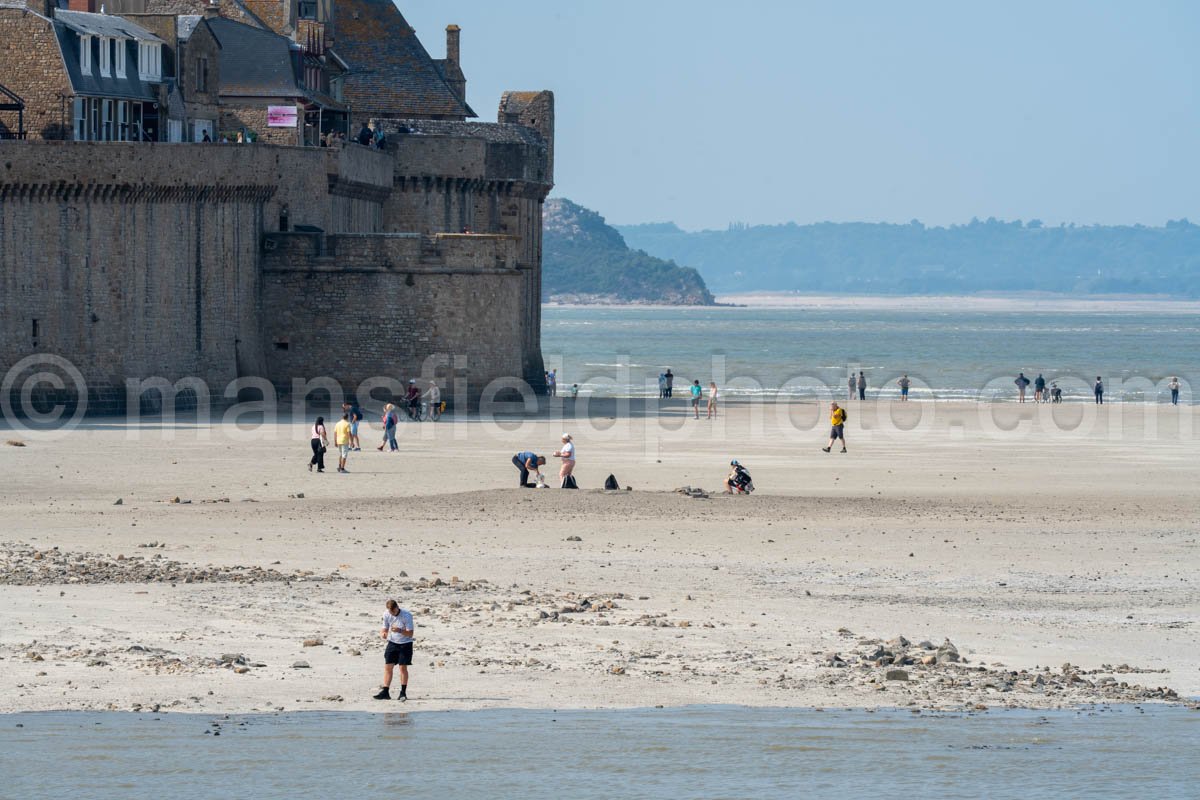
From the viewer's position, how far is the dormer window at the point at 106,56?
50.3 m

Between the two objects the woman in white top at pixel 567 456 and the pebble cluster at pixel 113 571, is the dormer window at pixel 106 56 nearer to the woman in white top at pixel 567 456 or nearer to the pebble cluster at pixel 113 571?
the woman in white top at pixel 567 456

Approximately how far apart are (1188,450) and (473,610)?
25.9 meters

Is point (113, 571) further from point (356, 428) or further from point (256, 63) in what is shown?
point (256, 63)

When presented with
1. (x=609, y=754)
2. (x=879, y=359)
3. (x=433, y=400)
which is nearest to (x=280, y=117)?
(x=433, y=400)

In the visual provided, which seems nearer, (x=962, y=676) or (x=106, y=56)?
(x=962, y=676)

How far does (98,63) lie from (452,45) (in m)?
20.4

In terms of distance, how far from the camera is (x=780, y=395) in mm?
70438

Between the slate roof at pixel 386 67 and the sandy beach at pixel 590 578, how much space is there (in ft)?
83.6

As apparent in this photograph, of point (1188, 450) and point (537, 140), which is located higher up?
point (537, 140)

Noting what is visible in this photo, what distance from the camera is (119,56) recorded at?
5103 centimetres

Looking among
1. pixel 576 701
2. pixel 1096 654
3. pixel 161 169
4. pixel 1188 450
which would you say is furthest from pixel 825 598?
pixel 161 169

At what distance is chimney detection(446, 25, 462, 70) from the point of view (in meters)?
68.8

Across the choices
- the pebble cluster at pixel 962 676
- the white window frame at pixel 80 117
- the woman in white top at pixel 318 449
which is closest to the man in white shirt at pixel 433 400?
the white window frame at pixel 80 117

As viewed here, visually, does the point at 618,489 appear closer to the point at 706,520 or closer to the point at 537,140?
the point at 706,520
